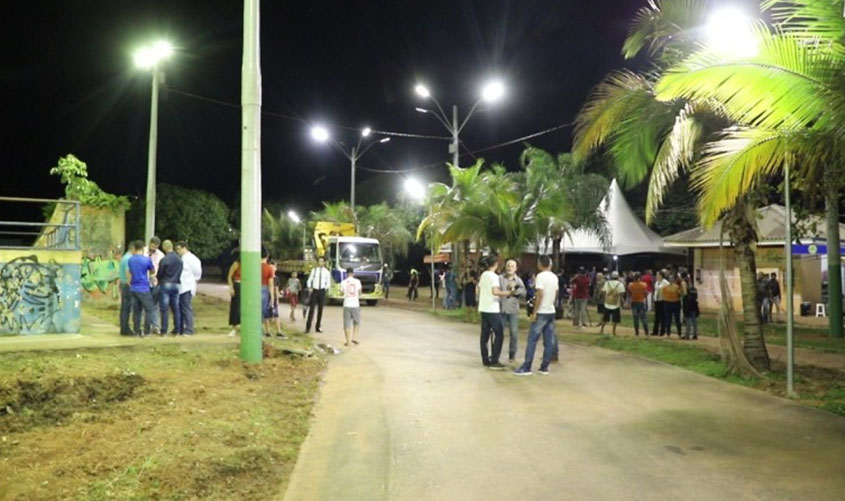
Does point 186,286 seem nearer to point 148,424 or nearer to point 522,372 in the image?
point 148,424

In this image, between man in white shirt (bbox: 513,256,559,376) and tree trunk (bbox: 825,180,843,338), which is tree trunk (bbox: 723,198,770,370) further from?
tree trunk (bbox: 825,180,843,338)

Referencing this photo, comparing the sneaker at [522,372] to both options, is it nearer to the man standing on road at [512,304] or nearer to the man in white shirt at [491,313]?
the man in white shirt at [491,313]

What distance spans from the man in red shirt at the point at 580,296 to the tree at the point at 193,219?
38.0 meters

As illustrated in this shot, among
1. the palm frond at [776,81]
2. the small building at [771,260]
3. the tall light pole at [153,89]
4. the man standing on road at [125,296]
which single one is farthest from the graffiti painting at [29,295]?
the small building at [771,260]

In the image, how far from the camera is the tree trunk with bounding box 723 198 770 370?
37.5 feet

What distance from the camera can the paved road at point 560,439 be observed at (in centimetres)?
563

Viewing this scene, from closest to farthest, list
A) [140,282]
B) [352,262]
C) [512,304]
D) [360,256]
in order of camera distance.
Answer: [512,304], [140,282], [352,262], [360,256]

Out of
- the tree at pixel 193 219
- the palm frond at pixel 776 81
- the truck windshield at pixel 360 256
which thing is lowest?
the truck windshield at pixel 360 256

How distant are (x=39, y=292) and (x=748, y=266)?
1245cm

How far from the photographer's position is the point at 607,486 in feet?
18.5

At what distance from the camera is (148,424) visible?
7141 mm

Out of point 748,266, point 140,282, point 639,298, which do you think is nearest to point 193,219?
point 639,298

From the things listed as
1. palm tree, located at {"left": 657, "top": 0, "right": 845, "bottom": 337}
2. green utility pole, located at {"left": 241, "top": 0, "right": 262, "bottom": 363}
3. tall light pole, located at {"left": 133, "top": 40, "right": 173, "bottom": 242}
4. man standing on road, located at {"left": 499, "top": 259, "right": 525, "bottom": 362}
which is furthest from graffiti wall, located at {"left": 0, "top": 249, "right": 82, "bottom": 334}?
palm tree, located at {"left": 657, "top": 0, "right": 845, "bottom": 337}

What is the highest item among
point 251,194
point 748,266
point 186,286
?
point 251,194
